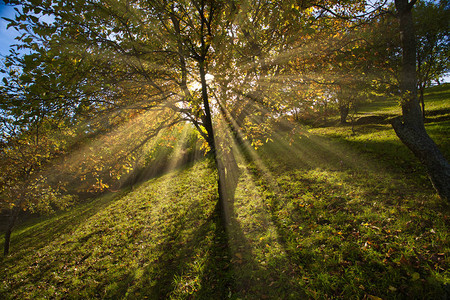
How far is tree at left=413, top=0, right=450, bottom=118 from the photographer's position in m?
10.1

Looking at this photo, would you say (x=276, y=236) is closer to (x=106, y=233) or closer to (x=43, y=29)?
(x=43, y=29)

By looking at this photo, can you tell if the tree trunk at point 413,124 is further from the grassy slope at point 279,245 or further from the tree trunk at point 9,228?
the tree trunk at point 9,228

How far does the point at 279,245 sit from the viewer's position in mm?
4824

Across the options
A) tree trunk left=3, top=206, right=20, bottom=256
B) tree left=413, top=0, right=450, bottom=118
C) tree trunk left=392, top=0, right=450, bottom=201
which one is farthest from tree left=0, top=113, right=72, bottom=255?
tree left=413, top=0, right=450, bottom=118

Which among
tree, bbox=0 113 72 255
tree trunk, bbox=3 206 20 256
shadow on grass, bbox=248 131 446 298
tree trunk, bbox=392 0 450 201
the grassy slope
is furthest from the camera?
tree trunk, bbox=3 206 20 256

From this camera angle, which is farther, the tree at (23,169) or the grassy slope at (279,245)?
the tree at (23,169)

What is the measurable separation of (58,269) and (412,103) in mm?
13354

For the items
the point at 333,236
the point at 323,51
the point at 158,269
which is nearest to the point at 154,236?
the point at 158,269

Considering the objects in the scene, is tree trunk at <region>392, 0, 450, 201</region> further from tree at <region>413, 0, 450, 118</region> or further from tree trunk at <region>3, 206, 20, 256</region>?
tree trunk at <region>3, 206, 20, 256</region>

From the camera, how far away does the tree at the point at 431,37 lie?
399 inches

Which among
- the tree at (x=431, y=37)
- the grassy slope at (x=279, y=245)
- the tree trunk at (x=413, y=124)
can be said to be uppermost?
the tree at (x=431, y=37)

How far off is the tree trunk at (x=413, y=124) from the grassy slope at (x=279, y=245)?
2.55 feet

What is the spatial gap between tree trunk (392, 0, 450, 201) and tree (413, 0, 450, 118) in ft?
29.4

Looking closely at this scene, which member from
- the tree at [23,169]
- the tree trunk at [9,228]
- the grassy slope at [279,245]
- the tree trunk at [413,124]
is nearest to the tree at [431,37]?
the grassy slope at [279,245]
